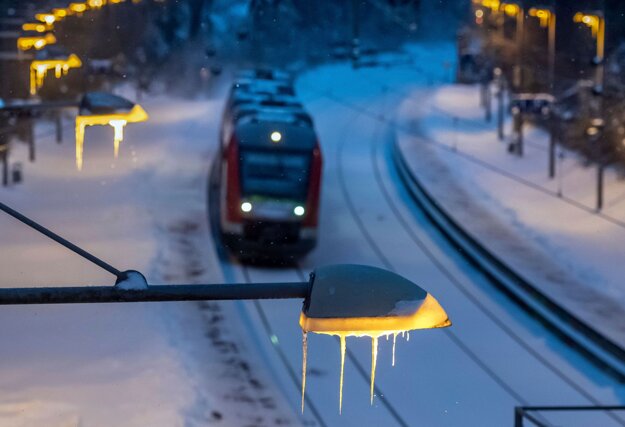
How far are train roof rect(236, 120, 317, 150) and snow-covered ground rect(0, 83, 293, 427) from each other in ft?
7.59

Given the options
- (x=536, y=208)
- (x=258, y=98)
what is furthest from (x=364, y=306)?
(x=536, y=208)

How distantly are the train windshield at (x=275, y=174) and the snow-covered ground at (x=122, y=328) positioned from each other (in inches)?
66.6

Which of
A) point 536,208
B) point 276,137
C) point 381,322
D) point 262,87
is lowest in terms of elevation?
point 536,208

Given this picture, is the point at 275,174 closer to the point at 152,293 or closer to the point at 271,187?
the point at 271,187

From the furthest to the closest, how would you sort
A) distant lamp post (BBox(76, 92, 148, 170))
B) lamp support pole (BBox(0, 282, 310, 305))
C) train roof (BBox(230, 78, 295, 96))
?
train roof (BBox(230, 78, 295, 96)) < distant lamp post (BBox(76, 92, 148, 170)) < lamp support pole (BBox(0, 282, 310, 305))

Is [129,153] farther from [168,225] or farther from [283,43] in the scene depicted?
[283,43]

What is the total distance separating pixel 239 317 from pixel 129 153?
659 inches

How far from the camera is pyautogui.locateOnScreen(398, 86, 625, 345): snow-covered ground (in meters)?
17.0

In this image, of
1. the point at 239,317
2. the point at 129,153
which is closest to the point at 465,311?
the point at 239,317

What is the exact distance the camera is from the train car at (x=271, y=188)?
17.4m

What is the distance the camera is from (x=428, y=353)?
13.9 meters

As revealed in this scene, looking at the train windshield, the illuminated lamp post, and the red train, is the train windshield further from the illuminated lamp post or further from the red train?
the illuminated lamp post

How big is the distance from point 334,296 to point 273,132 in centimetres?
1400

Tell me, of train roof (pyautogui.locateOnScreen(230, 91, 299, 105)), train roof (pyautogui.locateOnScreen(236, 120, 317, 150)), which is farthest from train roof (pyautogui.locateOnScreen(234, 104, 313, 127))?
train roof (pyautogui.locateOnScreen(230, 91, 299, 105))
